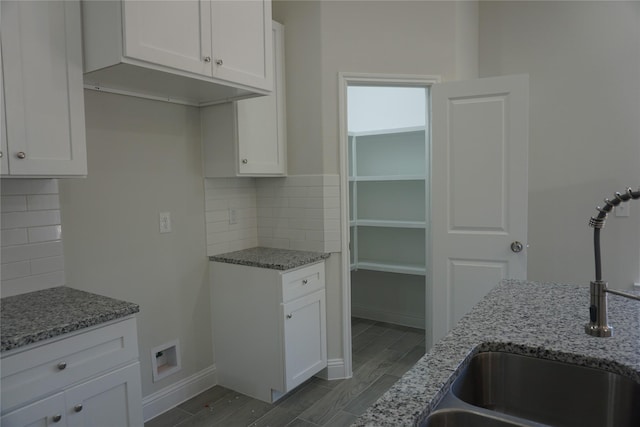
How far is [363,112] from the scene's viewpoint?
4227 mm

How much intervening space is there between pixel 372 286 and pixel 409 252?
520 millimetres

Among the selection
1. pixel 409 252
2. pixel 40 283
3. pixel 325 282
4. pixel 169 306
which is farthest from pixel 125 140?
pixel 409 252

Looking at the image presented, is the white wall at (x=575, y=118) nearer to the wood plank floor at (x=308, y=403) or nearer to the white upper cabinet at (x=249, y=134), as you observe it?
the wood plank floor at (x=308, y=403)

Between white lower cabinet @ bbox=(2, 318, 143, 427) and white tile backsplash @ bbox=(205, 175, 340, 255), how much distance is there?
4.04 feet

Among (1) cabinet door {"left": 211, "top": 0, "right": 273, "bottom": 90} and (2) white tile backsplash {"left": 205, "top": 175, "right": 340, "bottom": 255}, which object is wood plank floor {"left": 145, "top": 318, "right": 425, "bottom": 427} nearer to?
(2) white tile backsplash {"left": 205, "top": 175, "right": 340, "bottom": 255}

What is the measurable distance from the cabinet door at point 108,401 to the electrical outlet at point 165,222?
1.00 metres

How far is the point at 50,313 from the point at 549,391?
1.71 meters

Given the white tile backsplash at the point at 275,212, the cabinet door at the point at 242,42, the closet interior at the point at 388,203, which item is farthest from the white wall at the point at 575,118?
the cabinet door at the point at 242,42

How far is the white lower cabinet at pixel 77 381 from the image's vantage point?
146 cm

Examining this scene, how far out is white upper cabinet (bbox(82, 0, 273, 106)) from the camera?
5.95 feet

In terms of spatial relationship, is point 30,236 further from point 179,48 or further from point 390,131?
point 390,131

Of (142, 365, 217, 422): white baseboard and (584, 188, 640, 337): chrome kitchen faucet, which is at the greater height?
(584, 188, 640, 337): chrome kitchen faucet

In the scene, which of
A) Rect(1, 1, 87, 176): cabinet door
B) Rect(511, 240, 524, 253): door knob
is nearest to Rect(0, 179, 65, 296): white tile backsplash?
Rect(1, 1, 87, 176): cabinet door

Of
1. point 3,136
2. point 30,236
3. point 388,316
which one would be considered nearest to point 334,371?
point 388,316
